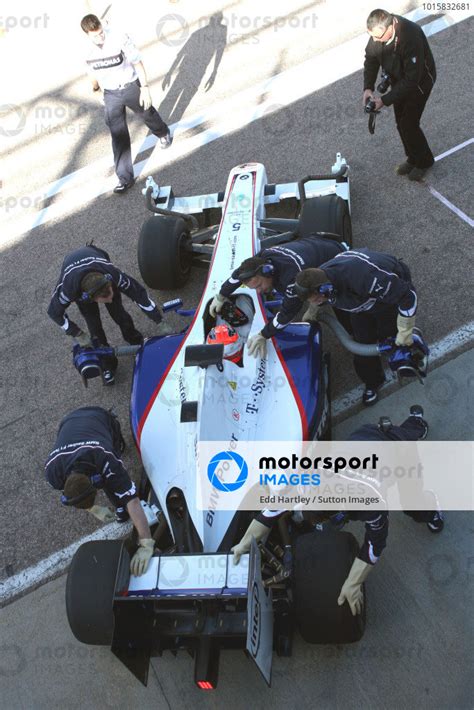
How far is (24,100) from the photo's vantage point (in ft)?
31.0

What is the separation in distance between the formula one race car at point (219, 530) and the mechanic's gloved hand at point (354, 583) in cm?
4

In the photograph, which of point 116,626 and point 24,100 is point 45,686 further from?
point 24,100

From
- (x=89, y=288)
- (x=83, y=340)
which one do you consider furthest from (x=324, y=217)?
(x=83, y=340)

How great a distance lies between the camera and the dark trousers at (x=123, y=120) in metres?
7.29

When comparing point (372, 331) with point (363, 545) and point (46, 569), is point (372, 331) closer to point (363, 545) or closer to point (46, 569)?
point (363, 545)

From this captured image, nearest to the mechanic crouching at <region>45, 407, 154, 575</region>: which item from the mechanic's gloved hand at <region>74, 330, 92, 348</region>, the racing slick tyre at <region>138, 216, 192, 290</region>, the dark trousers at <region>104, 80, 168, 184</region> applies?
the mechanic's gloved hand at <region>74, 330, 92, 348</region>

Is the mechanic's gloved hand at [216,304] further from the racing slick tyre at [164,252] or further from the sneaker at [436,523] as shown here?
the sneaker at [436,523]

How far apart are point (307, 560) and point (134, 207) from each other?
4.77 meters

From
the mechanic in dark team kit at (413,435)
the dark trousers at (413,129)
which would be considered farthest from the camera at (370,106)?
the mechanic in dark team kit at (413,435)

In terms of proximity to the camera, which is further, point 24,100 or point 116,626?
point 24,100

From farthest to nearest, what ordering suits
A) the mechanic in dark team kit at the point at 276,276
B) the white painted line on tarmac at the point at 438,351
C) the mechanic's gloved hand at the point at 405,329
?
1. the white painted line on tarmac at the point at 438,351
2. the mechanic in dark team kit at the point at 276,276
3. the mechanic's gloved hand at the point at 405,329

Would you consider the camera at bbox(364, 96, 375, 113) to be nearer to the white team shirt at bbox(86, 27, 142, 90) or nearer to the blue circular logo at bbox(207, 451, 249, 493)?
the white team shirt at bbox(86, 27, 142, 90)

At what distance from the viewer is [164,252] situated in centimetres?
619

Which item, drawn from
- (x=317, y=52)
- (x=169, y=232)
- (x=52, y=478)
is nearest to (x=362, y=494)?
(x=52, y=478)
